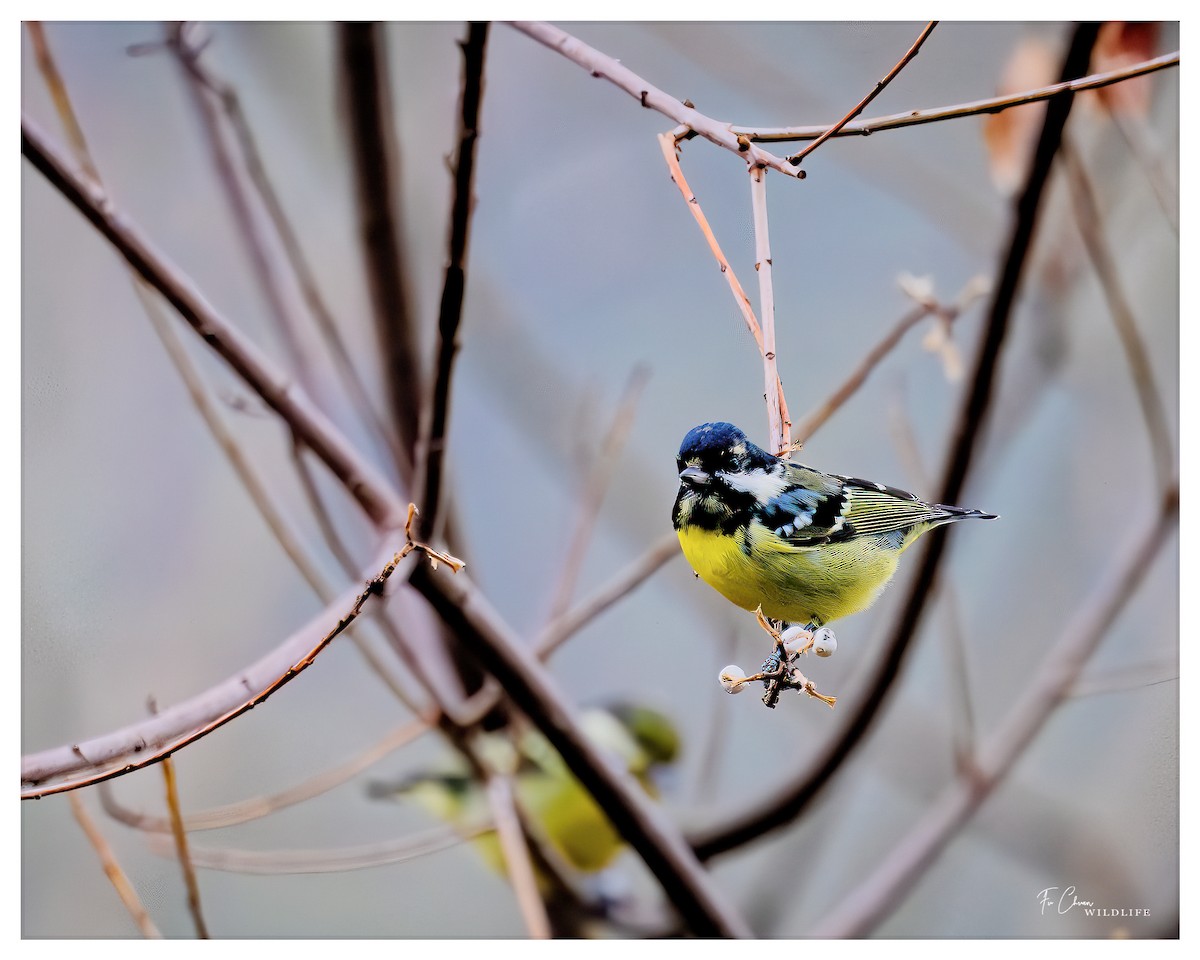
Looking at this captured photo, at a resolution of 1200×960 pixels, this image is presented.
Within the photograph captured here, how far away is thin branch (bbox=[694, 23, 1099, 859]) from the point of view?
1203 millimetres

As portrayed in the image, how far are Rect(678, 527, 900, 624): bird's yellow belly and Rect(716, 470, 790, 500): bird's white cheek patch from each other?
4 cm

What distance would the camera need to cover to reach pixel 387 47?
4.44 ft

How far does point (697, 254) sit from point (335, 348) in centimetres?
55

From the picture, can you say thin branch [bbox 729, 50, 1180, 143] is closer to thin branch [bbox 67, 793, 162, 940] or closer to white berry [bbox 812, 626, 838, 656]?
white berry [bbox 812, 626, 838, 656]

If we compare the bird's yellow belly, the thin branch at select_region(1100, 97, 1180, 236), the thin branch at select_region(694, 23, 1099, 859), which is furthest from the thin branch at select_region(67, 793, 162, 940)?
the thin branch at select_region(1100, 97, 1180, 236)

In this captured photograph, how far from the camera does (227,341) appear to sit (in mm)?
1148

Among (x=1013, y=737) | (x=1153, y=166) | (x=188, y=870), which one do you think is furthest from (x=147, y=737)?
(x=1153, y=166)

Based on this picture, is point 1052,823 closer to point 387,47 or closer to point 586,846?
point 586,846

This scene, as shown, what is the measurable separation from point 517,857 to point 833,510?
25.0 inches

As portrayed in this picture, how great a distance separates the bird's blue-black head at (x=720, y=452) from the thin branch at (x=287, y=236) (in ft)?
1.71

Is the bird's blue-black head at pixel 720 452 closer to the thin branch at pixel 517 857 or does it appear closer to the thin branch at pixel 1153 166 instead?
the thin branch at pixel 517 857

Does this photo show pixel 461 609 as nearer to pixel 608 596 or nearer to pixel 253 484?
pixel 608 596

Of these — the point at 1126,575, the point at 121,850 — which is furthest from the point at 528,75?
the point at 121,850

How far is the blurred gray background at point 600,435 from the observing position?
1.34m
